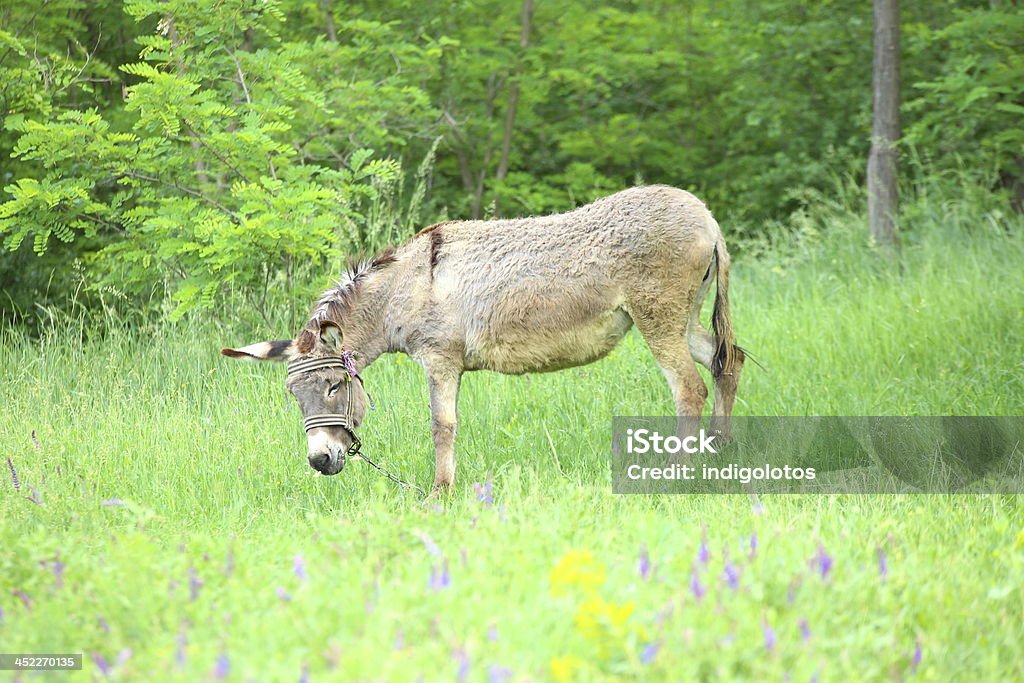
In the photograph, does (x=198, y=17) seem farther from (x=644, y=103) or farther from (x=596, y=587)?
(x=644, y=103)

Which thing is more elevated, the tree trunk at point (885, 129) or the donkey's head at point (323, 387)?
the tree trunk at point (885, 129)

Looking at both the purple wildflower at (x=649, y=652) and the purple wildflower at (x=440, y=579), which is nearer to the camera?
the purple wildflower at (x=649, y=652)

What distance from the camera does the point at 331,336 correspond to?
568cm

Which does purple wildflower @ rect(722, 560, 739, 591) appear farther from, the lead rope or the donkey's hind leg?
the lead rope

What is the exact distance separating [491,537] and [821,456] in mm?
3302

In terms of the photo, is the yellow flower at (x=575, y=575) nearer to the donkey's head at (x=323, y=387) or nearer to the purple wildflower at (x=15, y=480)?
the donkey's head at (x=323, y=387)

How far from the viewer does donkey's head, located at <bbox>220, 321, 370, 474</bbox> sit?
18.1 feet

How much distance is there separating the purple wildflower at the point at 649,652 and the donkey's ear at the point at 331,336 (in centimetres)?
325

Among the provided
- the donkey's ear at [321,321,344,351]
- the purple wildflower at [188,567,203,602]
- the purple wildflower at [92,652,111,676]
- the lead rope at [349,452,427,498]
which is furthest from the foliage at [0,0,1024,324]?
the purple wildflower at [92,652,111,676]

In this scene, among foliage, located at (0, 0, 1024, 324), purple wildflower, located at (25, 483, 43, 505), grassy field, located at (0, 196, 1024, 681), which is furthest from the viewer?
foliage, located at (0, 0, 1024, 324)

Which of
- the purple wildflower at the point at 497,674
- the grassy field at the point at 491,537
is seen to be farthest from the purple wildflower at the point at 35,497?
the purple wildflower at the point at 497,674

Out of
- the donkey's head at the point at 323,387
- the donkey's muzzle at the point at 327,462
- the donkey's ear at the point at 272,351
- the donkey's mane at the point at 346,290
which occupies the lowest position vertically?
the donkey's muzzle at the point at 327,462

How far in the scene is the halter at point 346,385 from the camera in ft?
18.1

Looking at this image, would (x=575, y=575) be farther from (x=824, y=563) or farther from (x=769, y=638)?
(x=824, y=563)
